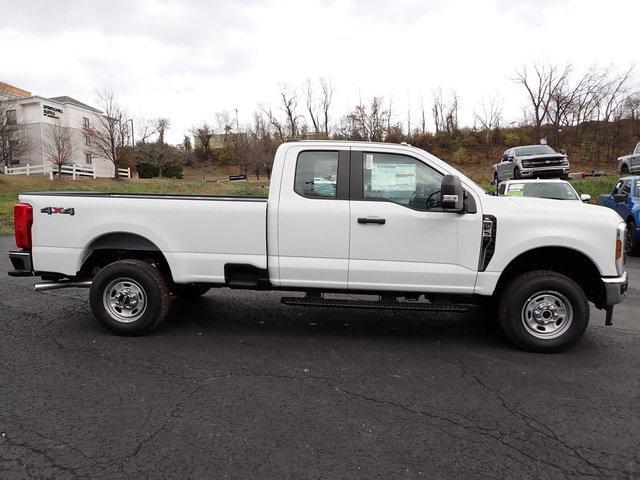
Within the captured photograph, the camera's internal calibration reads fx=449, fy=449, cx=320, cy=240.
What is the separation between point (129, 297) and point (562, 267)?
4.60 metres

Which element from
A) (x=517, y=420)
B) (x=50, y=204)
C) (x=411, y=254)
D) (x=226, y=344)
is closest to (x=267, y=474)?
(x=517, y=420)

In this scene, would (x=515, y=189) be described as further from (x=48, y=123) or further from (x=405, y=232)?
(x=48, y=123)

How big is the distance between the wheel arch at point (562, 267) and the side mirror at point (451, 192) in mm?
848

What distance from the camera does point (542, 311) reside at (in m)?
4.37

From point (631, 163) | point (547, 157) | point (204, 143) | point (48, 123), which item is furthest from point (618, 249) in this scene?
point (204, 143)

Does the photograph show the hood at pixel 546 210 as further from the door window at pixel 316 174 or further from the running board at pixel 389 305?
the door window at pixel 316 174

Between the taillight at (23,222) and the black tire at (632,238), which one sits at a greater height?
the taillight at (23,222)

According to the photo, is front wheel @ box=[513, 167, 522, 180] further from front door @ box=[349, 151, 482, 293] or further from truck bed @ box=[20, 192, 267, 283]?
truck bed @ box=[20, 192, 267, 283]

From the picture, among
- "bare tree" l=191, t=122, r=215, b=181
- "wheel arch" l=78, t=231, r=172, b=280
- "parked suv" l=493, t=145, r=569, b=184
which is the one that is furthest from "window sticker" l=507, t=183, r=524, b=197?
"bare tree" l=191, t=122, r=215, b=181

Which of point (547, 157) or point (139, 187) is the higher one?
point (547, 157)

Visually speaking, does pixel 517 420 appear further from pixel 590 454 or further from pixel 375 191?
pixel 375 191

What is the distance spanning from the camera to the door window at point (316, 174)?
14.9ft

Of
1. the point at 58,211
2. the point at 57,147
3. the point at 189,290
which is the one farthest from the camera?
the point at 57,147

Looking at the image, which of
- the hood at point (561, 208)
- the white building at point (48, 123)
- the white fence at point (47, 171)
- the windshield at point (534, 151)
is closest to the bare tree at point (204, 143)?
the white building at point (48, 123)
